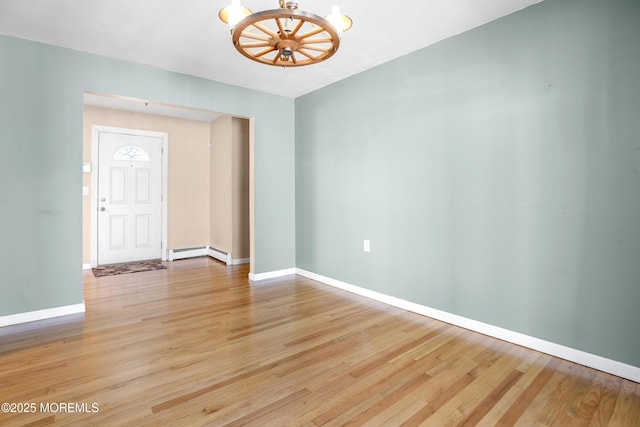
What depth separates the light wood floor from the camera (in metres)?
1.78

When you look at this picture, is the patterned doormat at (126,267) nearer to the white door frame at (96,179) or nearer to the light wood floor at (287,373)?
the white door frame at (96,179)

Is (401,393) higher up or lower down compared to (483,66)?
lower down

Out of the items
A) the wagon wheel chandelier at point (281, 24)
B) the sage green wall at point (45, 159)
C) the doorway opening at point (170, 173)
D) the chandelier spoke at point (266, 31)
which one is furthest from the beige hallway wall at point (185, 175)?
the chandelier spoke at point (266, 31)

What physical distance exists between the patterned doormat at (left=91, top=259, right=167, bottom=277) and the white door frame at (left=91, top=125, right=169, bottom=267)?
0.25m

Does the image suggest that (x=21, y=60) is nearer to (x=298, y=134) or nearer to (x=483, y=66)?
(x=298, y=134)

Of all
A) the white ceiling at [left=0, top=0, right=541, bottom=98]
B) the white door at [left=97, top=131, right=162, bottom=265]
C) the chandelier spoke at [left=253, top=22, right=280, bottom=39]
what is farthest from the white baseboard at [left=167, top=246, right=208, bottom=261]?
the chandelier spoke at [left=253, top=22, right=280, bottom=39]

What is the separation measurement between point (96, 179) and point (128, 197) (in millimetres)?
537

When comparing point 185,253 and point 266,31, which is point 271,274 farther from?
point 266,31

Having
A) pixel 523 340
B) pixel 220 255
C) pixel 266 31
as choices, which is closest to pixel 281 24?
pixel 266 31

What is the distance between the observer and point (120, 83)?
11.5 ft

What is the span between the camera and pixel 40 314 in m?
3.12

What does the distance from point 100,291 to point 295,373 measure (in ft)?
10.1

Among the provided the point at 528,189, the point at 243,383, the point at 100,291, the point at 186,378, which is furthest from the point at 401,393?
the point at 100,291

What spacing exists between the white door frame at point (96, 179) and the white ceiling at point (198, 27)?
96.6 inches
